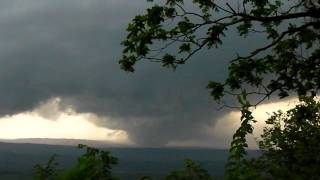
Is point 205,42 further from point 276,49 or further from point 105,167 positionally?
point 105,167

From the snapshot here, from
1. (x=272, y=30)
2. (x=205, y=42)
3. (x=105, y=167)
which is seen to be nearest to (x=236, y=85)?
(x=205, y=42)

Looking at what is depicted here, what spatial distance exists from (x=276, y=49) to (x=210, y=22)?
3.11 metres

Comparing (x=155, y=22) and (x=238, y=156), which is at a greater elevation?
(x=155, y=22)

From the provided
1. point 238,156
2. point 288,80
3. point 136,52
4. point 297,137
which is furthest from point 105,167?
point 297,137

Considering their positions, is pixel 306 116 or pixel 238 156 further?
pixel 306 116

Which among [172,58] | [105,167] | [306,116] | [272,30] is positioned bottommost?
[105,167]

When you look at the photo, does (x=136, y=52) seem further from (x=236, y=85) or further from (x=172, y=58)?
(x=236, y=85)

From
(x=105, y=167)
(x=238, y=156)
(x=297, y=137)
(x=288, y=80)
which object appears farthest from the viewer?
(x=297, y=137)

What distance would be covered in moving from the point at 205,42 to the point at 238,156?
11536 millimetres

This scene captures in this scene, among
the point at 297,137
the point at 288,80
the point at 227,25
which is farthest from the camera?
the point at 297,137

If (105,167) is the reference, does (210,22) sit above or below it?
above

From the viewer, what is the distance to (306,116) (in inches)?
712

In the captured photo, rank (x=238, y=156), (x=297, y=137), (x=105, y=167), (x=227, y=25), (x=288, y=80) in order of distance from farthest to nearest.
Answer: (x=297, y=137) < (x=288, y=80) < (x=227, y=25) < (x=105, y=167) < (x=238, y=156)

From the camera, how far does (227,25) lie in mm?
16125
